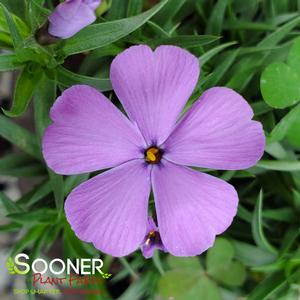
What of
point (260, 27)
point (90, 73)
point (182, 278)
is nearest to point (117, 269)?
point (182, 278)

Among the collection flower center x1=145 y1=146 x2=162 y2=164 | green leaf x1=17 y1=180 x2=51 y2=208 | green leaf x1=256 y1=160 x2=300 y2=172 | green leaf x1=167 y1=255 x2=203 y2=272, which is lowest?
green leaf x1=167 y1=255 x2=203 y2=272

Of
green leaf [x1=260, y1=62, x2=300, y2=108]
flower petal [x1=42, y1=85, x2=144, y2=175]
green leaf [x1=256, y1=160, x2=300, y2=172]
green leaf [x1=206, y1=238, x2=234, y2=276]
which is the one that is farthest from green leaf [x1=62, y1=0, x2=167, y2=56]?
green leaf [x1=206, y1=238, x2=234, y2=276]

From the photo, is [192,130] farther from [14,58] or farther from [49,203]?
[49,203]

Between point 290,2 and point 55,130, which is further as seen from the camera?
point 290,2

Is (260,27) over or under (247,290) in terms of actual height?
over

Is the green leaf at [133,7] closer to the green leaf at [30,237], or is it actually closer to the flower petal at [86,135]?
the flower petal at [86,135]

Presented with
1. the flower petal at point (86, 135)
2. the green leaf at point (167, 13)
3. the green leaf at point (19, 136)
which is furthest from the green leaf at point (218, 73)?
the green leaf at point (19, 136)

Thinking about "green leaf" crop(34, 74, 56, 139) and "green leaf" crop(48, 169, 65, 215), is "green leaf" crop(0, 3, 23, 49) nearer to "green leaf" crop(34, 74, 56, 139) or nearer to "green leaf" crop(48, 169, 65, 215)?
"green leaf" crop(34, 74, 56, 139)
